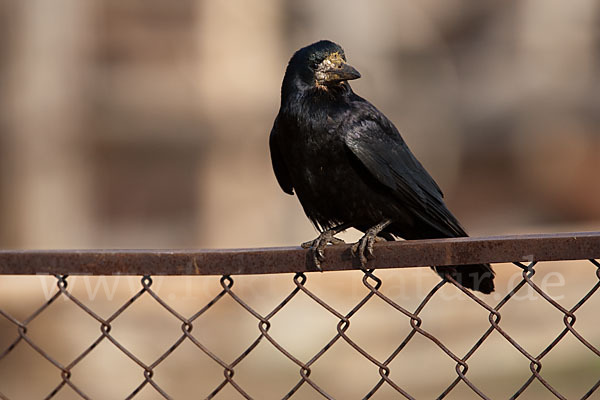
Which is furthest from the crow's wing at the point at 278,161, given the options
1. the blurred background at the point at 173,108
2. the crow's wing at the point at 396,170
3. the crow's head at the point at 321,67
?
the blurred background at the point at 173,108

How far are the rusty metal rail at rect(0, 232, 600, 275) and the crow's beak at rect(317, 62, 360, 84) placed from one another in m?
0.99

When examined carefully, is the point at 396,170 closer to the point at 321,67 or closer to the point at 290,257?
the point at 321,67

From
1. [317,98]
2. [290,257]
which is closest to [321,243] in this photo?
[290,257]

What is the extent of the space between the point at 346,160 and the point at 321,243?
50 cm

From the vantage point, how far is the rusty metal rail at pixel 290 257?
1914mm

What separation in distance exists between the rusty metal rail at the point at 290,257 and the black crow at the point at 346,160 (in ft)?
2.55

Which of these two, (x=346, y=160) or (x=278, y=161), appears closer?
(x=346, y=160)

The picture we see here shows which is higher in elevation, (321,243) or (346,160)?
(346,160)

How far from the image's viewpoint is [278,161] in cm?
325

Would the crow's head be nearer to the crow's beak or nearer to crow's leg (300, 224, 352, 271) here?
the crow's beak

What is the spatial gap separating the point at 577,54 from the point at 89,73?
3.29 meters

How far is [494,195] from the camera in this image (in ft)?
22.6

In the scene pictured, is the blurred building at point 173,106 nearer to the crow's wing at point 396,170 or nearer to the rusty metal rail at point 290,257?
the crow's wing at point 396,170

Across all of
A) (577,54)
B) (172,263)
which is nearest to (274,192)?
(577,54)
